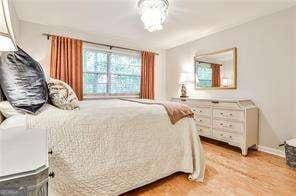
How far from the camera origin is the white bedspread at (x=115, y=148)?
141 cm

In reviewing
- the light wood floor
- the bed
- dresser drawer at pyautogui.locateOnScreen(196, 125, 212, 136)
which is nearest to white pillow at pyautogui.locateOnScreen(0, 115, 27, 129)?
the bed

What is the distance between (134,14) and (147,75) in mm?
1878

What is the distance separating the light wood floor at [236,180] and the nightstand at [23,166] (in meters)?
1.41

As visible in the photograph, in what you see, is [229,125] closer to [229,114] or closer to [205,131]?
[229,114]

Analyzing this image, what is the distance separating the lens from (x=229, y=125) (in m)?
3.11

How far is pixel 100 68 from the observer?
14.0ft

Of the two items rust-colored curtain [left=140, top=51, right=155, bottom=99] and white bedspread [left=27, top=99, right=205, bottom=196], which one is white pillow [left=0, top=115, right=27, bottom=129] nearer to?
white bedspread [left=27, top=99, right=205, bottom=196]

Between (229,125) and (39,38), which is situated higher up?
(39,38)

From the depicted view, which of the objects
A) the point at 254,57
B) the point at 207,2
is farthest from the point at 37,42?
the point at 254,57

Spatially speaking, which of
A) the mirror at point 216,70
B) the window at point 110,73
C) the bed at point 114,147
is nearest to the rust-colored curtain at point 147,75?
the window at point 110,73

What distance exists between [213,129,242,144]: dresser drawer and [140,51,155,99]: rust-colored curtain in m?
1.98

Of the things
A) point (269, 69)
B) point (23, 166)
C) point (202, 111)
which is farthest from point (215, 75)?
point (23, 166)

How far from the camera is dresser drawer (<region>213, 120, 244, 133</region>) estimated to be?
2.96m

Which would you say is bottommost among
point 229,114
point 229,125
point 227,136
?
point 227,136
